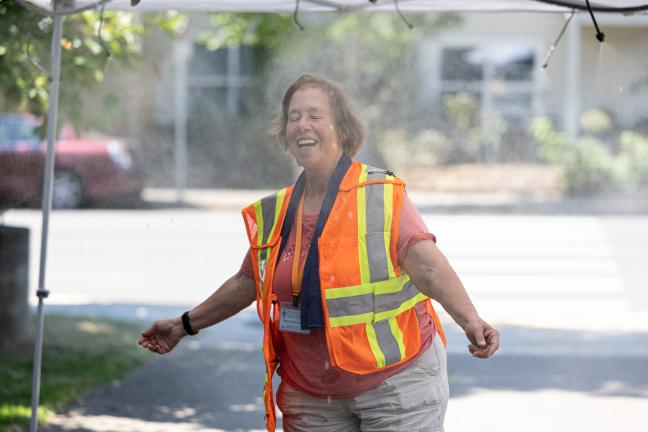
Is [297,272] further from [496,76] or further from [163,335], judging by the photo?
[496,76]

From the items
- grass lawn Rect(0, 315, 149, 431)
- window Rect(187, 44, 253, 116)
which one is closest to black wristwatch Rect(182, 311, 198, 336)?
grass lawn Rect(0, 315, 149, 431)

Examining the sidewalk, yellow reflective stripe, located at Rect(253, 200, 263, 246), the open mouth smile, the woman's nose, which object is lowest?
the sidewalk

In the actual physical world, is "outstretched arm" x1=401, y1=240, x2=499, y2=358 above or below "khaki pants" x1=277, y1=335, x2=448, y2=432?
above

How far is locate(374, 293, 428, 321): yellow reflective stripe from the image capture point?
10.9ft

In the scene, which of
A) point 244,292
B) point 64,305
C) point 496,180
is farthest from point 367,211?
point 496,180

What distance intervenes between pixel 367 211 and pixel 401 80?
19.8 m

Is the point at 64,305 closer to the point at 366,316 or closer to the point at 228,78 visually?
the point at 366,316

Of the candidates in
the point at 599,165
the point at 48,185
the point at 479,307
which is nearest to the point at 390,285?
the point at 48,185

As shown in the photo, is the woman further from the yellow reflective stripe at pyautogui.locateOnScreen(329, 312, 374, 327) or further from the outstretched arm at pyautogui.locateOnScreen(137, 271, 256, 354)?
the outstretched arm at pyautogui.locateOnScreen(137, 271, 256, 354)

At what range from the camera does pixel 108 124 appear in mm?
8219

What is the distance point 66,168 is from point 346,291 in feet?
55.4

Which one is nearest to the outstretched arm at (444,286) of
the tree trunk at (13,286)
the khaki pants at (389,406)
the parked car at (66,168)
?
the khaki pants at (389,406)

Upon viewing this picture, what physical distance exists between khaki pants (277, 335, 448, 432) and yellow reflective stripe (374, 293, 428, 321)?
0.17m

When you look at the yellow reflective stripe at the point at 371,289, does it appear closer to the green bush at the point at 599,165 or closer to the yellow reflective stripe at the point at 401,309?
the yellow reflective stripe at the point at 401,309
